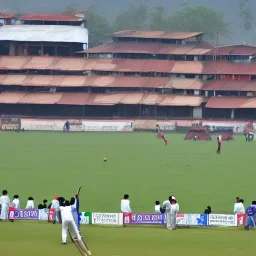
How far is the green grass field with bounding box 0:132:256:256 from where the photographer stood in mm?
24797

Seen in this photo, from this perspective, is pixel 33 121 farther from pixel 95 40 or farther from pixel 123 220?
pixel 123 220

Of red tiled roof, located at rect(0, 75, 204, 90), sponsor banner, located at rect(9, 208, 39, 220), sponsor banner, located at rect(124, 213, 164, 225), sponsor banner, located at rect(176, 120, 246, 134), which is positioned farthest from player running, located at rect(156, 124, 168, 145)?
sponsor banner, located at rect(124, 213, 164, 225)

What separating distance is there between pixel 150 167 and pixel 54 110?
4278cm

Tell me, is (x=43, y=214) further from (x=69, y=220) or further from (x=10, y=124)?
(x=10, y=124)

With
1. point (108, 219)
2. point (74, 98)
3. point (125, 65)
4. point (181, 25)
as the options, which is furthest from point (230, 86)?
point (108, 219)

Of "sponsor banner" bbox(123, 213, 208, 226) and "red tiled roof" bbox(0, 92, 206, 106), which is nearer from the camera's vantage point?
"sponsor banner" bbox(123, 213, 208, 226)

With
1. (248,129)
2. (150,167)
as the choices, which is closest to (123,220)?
(150,167)

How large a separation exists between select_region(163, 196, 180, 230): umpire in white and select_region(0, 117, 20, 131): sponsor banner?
59492 mm

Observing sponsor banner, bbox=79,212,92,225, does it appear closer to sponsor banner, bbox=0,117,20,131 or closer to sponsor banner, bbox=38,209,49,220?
sponsor banner, bbox=38,209,49,220

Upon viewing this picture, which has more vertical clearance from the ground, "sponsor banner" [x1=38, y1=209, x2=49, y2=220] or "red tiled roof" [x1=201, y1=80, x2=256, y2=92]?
"red tiled roof" [x1=201, y1=80, x2=256, y2=92]

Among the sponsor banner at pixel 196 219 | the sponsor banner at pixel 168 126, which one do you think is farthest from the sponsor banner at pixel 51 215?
the sponsor banner at pixel 168 126

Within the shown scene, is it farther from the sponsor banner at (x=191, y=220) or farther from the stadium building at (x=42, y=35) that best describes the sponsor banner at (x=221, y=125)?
the sponsor banner at (x=191, y=220)

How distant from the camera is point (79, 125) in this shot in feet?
290

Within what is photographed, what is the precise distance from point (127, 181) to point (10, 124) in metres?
45.0
